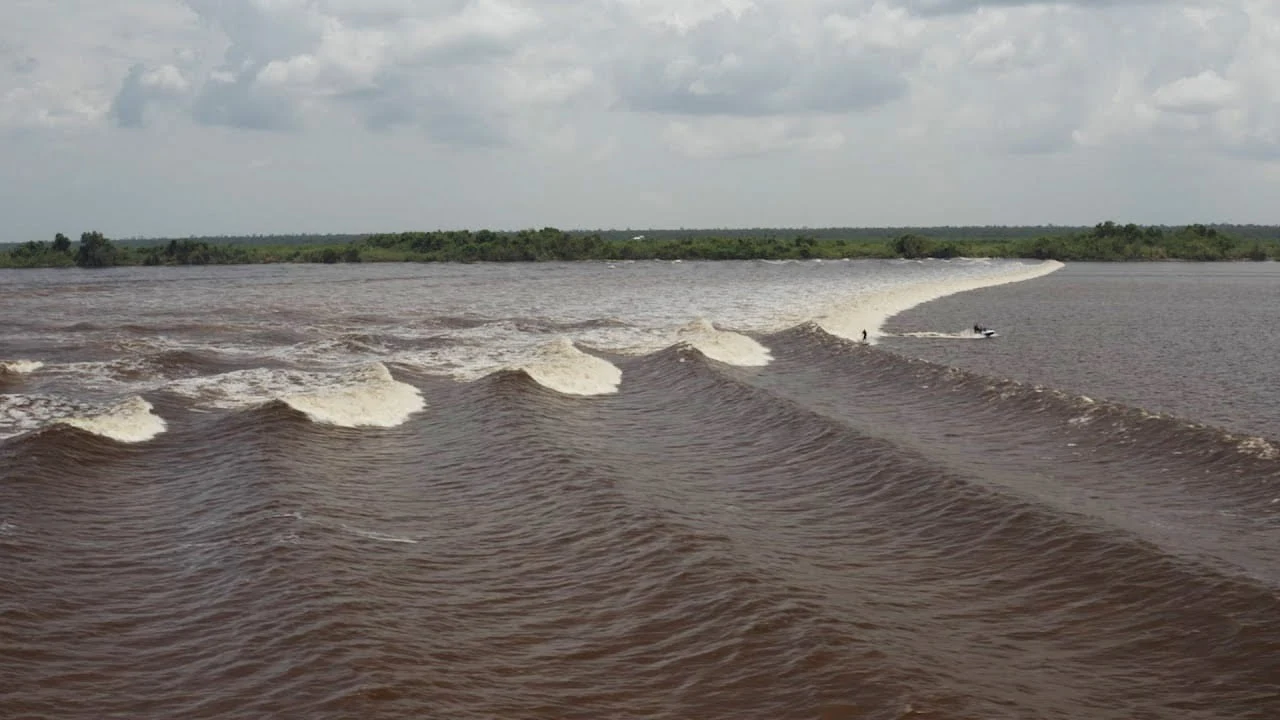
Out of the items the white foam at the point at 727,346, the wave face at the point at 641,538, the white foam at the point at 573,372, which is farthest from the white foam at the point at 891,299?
the white foam at the point at 573,372

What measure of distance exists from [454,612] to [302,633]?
1582mm

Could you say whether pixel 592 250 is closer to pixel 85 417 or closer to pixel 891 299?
pixel 891 299

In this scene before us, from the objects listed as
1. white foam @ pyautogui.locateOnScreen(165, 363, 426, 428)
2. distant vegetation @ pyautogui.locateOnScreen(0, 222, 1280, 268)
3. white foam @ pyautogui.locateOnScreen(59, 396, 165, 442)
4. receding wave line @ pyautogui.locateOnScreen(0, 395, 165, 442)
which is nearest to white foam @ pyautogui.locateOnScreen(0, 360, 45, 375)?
receding wave line @ pyautogui.locateOnScreen(0, 395, 165, 442)

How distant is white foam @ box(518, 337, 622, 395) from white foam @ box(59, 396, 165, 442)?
884 cm

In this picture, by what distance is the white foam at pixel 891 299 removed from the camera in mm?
42281

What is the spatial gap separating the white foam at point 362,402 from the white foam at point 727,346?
971 centimetres

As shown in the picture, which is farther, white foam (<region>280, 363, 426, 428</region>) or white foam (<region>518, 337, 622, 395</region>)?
white foam (<region>518, 337, 622, 395</region>)

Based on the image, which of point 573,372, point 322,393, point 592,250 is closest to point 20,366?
point 322,393

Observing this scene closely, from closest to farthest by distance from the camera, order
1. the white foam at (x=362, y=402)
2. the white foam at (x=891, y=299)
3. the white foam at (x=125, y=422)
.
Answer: the white foam at (x=125, y=422), the white foam at (x=362, y=402), the white foam at (x=891, y=299)

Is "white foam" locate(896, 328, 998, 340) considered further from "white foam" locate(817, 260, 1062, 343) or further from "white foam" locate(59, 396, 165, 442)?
"white foam" locate(59, 396, 165, 442)

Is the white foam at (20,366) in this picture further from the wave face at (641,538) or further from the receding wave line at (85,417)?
the receding wave line at (85,417)

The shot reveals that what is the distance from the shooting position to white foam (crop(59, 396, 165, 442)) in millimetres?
20000

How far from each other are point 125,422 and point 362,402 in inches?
187

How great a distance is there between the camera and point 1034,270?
92.2 metres
